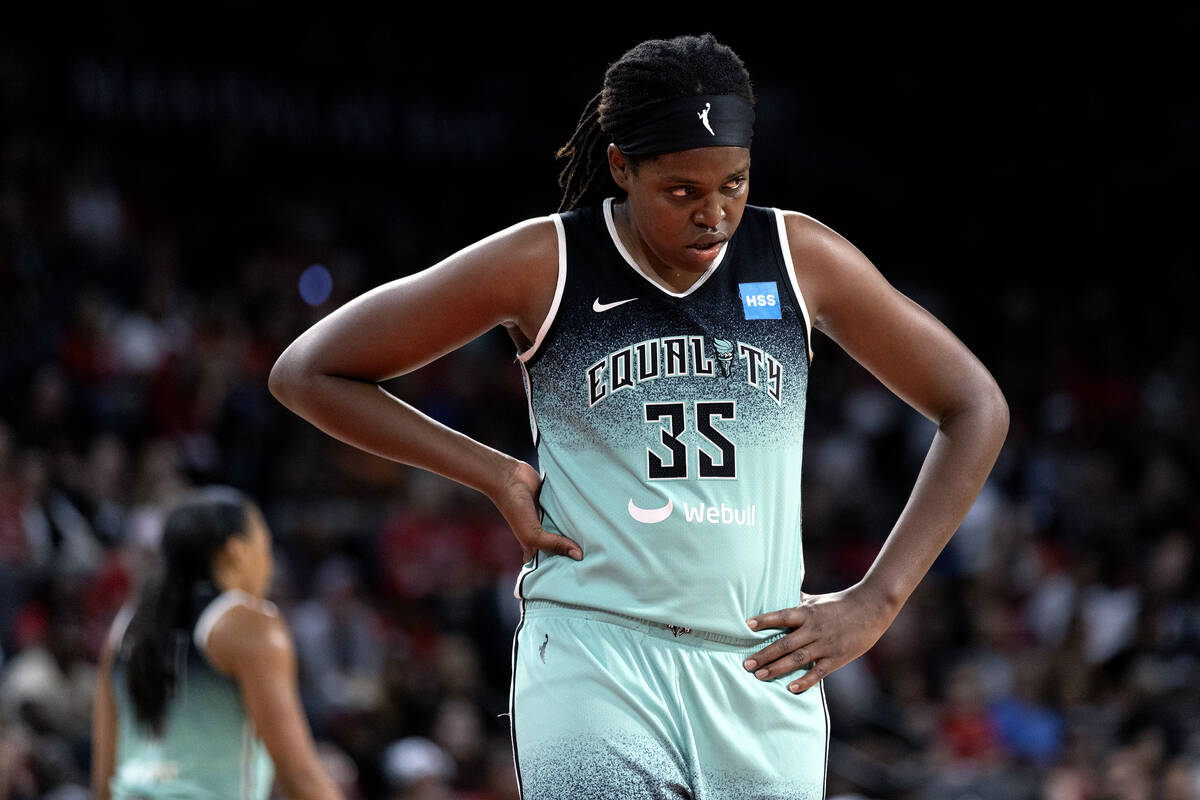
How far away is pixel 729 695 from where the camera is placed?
2.46 m

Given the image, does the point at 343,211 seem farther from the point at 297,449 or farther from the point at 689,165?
the point at 689,165

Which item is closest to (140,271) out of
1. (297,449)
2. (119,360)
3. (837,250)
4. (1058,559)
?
(119,360)

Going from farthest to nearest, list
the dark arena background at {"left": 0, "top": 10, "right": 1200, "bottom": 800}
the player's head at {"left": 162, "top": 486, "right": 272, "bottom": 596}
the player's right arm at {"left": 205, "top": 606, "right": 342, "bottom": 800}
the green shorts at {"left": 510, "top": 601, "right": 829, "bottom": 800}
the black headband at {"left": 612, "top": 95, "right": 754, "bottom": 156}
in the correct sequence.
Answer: the dark arena background at {"left": 0, "top": 10, "right": 1200, "bottom": 800}, the player's head at {"left": 162, "top": 486, "right": 272, "bottom": 596}, the player's right arm at {"left": 205, "top": 606, "right": 342, "bottom": 800}, the black headband at {"left": 612, "top": 95, "right": 754, "bottom": 156}, the green shorts at {"left": 510, "top": 601, "right": 829, "bottom": 800}

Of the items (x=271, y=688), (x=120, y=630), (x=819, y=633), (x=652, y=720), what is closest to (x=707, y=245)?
(x=819, y=633)

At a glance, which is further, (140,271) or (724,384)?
(140,271)

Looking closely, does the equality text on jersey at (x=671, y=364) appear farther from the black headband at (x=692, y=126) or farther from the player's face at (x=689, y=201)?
the black headband at (x=692, y=126)

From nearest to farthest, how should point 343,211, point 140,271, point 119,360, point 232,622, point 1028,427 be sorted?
point 232,622 < point 119,360 < point 140,271 < point 1028,427 < point 343,211

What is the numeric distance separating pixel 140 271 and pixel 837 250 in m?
9.49

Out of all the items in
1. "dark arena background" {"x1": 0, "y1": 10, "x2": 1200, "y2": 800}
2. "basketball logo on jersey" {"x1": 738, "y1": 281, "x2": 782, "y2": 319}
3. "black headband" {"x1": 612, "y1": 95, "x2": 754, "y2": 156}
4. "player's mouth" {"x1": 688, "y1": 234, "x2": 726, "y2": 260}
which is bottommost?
"dark arena background" {"x1": 0, "y1": 10, "x2": 1200, "y2": 800}

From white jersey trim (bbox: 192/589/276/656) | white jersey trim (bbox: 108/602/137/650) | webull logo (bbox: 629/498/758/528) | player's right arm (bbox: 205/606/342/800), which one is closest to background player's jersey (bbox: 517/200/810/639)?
webull logo (bbox: 629/498/758/528)

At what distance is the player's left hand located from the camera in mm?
2506

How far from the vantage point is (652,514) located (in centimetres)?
249

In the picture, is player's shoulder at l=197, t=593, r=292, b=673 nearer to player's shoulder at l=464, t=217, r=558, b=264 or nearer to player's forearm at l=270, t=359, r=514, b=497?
player's forearm at l=270, t=359, r=514, b=497

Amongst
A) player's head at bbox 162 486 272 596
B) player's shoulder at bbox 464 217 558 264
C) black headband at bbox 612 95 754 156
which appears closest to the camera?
black headband at bbox 612 95 754 156
